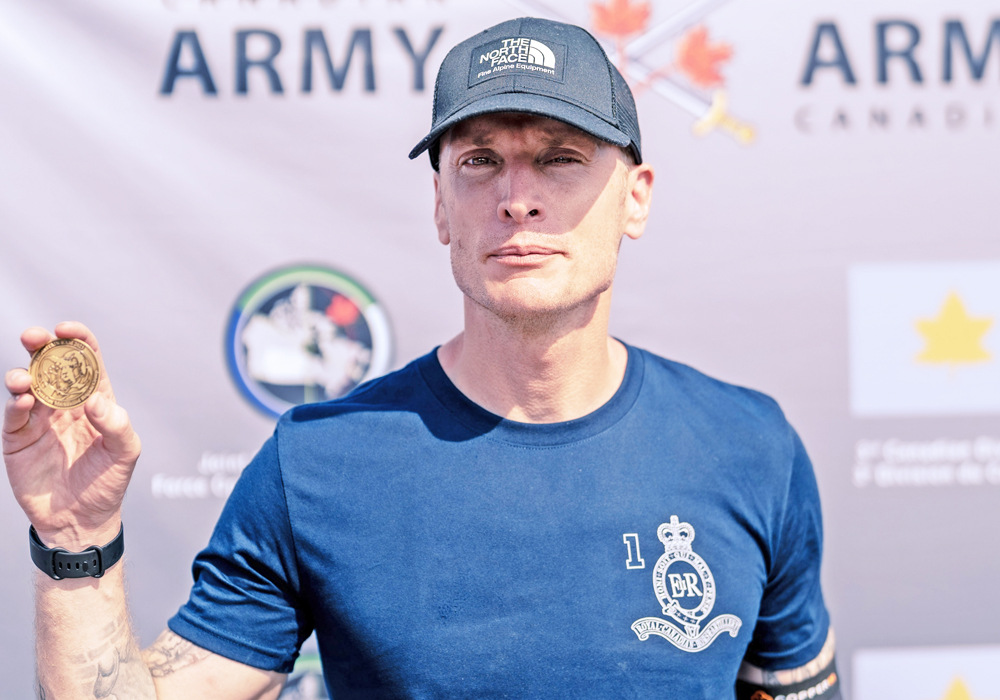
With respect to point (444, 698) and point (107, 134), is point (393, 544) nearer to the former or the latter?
point (444, 698)

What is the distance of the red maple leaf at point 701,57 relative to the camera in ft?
7.10

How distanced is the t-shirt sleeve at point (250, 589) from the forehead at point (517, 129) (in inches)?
24.5

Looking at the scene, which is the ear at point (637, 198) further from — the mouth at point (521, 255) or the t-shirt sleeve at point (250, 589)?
the t-shirt sleeve at point (250, 589)

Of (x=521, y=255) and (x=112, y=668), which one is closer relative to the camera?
(x=112, y=668)

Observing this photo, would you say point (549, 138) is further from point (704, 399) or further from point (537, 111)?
point (704, 399)

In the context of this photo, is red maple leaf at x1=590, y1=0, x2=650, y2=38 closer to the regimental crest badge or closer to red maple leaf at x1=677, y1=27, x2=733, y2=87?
red maple leaf at x1=677, y1=27, x2=733, y2=87

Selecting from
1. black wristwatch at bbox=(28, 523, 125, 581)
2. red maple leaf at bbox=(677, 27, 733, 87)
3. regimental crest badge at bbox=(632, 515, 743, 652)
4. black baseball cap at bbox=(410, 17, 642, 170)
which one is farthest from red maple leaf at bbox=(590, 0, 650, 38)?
black wristwatch at bbox=(28, 523, 125, 581)

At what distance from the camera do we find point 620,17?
215cm

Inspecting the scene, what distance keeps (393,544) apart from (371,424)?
0.21m

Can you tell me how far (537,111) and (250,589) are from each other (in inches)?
32.9

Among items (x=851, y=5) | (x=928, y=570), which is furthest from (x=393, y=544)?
(x=851, y=5)

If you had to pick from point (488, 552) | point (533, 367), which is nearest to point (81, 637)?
point (488, 552)

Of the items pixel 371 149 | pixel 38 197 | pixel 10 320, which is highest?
pixel 371 149

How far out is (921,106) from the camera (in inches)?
87.4
